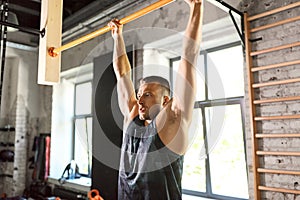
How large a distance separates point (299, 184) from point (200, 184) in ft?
3.75

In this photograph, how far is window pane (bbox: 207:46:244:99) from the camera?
9.06 feet

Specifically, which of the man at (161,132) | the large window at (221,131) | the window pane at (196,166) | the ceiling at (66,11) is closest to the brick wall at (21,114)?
the ceiling at (66,11)

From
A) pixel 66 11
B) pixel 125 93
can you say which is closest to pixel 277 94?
pixel 125 93

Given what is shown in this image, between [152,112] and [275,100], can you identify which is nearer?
[152,112]

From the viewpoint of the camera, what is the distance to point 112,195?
3.25m

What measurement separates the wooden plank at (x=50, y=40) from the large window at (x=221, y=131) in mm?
1504

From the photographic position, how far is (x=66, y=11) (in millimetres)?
4488

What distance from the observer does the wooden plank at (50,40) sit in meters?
1.41

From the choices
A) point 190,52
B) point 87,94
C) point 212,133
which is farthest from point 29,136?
point 190,52

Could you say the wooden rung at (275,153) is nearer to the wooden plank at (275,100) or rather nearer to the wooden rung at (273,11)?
the wooden plank at (275,100)

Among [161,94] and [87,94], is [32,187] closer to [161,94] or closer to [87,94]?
[87,94]

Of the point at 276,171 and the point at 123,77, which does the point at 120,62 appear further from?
the point at 276,171

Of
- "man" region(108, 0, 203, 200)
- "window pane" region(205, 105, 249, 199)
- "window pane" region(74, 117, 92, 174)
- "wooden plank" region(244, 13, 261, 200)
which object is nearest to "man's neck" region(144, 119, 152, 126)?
"man" region(108, 0, 203, 200)

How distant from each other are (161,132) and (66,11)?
384cm
